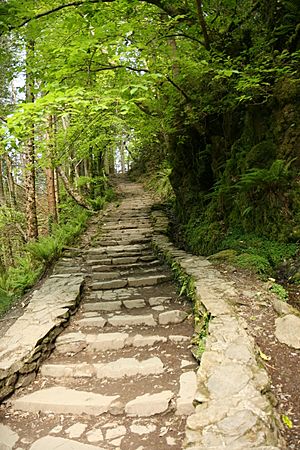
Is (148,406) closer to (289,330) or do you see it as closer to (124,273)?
(289,330)

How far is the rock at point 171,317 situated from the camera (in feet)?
15.4

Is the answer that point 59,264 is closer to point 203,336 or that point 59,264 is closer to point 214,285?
point 214,285

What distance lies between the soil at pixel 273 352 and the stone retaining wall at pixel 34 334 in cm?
242

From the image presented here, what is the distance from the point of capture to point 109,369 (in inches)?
147

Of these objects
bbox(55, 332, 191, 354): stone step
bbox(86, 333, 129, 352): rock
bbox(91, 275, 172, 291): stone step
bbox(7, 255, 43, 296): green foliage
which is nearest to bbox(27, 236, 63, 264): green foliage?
bbox(7, 255, 43, 296): green foliage

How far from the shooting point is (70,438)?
283cm

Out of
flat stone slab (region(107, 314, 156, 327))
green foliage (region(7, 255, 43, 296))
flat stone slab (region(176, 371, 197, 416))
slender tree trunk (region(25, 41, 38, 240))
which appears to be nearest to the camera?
flat stone slab (region(176, 371, 197, 416))

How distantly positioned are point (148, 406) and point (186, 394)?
38 centimetres

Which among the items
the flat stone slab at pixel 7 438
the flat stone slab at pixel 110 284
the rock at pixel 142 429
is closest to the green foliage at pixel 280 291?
the rock at pixel 142 429

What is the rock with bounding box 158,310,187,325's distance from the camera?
4.71 meters

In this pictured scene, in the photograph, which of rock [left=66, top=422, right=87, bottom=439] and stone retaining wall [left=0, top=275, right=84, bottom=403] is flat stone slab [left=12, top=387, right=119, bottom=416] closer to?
rock [left=66, top=422, right=87, bottom=439]

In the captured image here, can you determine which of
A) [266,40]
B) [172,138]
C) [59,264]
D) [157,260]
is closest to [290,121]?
[266,40]

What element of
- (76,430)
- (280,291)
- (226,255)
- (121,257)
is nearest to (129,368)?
(76,430)

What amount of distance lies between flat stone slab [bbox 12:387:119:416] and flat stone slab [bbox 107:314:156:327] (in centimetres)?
141
